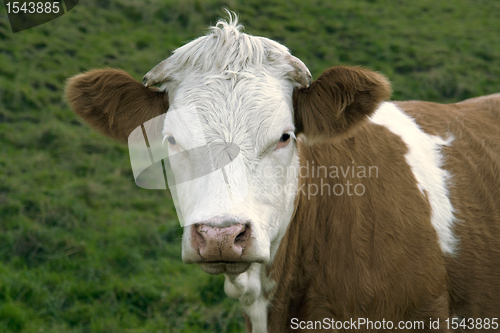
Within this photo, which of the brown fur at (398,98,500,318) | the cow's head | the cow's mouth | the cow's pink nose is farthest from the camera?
the brown fur at (398,98,500,318)

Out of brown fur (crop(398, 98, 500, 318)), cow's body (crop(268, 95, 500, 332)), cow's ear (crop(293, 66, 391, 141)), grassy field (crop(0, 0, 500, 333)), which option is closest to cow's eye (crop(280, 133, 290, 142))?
cow's ear (crop(293, 66, 391, 141))

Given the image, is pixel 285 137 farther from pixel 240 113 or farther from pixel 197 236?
pixel 197 236

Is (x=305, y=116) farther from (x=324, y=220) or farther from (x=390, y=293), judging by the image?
(x=390, y=293)

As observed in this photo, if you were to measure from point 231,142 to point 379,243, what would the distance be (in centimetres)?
117

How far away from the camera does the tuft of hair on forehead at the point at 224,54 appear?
266 centimetres

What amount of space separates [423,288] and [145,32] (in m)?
7.87

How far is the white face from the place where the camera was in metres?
2.16

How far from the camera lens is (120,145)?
6.91 meters

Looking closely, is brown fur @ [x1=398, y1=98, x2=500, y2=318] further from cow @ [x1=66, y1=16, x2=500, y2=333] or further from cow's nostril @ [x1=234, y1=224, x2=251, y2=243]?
cow's nostril @ [x1=234, y1=224, x2=251, y2=243]

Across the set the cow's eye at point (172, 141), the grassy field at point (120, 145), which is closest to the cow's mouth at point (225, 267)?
the cow's eye at point (172, 141)

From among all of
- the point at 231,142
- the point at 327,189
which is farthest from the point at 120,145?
the point at 231,142

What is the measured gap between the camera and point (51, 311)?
4.25m

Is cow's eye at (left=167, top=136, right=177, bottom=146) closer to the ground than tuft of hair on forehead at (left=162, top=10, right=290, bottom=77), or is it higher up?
closer to the ground

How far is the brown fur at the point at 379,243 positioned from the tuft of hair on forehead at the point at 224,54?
1.24ft
